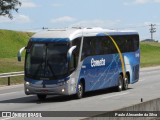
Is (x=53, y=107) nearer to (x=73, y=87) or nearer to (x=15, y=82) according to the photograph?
(x=73, y=87)

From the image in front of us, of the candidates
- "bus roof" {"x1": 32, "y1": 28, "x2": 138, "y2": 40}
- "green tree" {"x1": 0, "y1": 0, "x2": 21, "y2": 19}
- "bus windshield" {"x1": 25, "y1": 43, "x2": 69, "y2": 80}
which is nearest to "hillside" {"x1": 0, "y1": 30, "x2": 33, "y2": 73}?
"green tree" {"x1": 0, "y1": 0, "x2": 21, "y2": 19}

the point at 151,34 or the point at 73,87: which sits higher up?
the point at 73,87

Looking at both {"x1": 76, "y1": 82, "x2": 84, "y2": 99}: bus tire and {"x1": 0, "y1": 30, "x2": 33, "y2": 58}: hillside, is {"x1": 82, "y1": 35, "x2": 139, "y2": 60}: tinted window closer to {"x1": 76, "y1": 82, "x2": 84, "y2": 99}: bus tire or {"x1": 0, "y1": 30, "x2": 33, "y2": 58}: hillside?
{"x1": 76, "y1": 82, "x2": 84, "y2": 99}: bus tire

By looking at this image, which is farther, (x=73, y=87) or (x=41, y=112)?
(x=73, y=87)

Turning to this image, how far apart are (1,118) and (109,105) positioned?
5482 mm

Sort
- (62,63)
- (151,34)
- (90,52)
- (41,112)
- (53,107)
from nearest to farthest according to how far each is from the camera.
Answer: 1. (41,112)
2. (53,107)
3. (62,63)
4. (90,52)
5. (151,34)

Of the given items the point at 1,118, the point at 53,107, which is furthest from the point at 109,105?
the point at 1,118

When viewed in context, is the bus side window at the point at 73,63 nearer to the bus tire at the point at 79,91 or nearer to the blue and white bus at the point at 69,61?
the blue and white bus at the point at 69,61

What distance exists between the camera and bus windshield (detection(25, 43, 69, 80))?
22.7 meters

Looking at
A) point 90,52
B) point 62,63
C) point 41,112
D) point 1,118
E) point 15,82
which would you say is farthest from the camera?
point 15,82

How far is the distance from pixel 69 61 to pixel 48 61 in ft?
2.83

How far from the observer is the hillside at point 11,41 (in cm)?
7823

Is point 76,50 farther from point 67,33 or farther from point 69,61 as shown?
point 69,61

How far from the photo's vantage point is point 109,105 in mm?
21141
